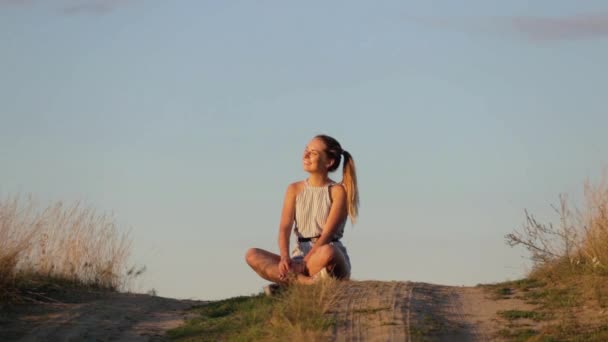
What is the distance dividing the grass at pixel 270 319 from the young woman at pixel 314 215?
1.20 feet

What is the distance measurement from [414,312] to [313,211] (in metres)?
2.17

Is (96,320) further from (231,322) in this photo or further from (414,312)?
(414,312)

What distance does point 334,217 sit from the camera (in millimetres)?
10992

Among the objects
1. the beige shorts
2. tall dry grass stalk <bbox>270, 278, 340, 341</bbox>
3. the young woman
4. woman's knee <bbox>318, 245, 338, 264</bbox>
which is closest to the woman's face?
the young woman

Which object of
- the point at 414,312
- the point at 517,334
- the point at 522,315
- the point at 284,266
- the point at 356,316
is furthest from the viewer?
the point at 284,266

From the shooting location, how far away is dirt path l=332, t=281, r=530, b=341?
341 inches

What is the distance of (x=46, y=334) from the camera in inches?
407

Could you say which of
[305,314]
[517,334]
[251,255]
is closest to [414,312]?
[517,334]

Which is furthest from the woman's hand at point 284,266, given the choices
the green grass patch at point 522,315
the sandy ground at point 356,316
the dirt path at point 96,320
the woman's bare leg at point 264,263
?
the green grass patch at point 522,315

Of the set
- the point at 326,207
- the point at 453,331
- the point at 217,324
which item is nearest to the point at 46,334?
the point at 217,324

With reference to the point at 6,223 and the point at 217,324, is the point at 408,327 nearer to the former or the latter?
the point at 217,324

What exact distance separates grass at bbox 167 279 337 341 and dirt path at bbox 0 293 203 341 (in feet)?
1.18

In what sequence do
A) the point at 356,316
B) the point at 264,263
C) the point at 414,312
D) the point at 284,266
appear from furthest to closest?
the point at 264,263
the point at 284,266
the point at 414,312
the point at 356,316

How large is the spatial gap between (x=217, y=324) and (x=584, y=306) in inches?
146
